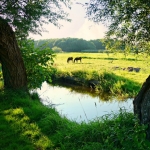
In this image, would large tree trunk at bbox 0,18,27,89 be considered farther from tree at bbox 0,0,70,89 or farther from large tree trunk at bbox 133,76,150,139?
large tree trunk at bbox 133,76,150,139

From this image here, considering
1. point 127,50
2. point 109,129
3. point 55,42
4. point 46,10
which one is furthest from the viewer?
point 55,42

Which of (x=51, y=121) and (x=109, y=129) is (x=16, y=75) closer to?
(x=51, y=121)

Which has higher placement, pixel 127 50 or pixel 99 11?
pixel 99 11

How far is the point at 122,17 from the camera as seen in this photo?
243 inches

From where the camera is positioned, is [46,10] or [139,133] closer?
[139,133]

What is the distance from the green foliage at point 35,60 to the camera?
1136 centimetres

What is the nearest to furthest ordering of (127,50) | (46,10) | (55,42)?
1. (127,50)
2. (46,10)
3. (55,42)

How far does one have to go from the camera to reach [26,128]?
680 centimetres

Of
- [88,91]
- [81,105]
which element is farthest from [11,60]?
[88,91]

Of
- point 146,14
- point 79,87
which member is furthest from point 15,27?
point 79,87

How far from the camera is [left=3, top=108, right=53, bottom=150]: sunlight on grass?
5915 mm

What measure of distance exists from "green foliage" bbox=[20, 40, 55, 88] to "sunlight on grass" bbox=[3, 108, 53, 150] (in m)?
3.15

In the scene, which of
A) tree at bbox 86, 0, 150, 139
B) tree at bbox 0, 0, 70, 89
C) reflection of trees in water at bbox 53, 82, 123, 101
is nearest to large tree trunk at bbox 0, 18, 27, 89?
tree at bbox 0, 0, 70, 89

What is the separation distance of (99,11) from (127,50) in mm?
1420
